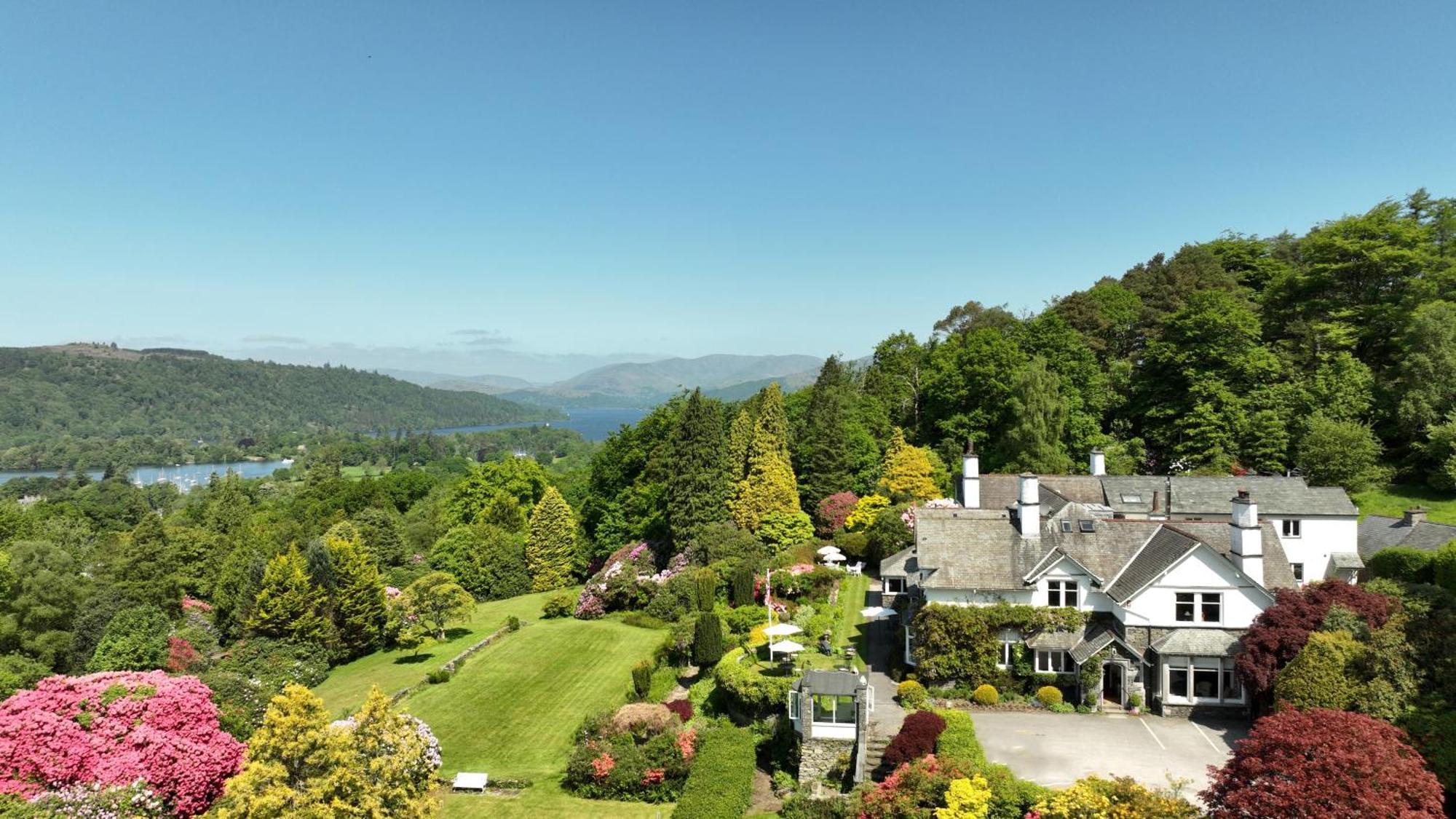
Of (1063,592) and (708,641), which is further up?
(1063,592)

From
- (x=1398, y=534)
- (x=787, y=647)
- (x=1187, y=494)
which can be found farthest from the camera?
(x=1187, y=494)

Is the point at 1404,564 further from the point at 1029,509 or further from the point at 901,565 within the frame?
the point at 901,565

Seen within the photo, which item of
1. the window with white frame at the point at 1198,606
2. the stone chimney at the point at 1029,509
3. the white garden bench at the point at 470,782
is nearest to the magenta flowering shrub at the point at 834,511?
the stone chimney at the point at 1029,509

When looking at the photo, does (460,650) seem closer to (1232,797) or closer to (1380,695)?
(1232,797)

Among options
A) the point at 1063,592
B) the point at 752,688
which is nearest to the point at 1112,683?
the point at 1063,592

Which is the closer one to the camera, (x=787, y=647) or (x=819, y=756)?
(x=819, y=756)

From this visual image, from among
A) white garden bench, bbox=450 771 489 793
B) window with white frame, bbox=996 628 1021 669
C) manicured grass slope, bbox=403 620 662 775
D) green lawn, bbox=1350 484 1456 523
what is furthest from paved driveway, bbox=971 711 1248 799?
green lawn, bbox=1350 484 1456 523

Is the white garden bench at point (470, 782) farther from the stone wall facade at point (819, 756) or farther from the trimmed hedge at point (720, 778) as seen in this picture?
the stone wall facade at point (819, 756)
